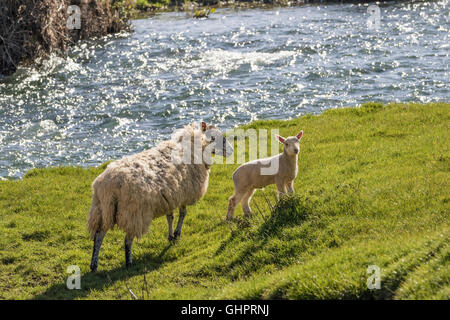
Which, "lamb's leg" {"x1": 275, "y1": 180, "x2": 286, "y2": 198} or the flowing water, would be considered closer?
"lamb's leg" {"x1": 275, "y1": 180, "x2": 286, "y2": 198}

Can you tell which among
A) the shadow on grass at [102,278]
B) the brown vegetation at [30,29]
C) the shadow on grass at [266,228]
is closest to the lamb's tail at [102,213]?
the shadow on grass at [102,278]

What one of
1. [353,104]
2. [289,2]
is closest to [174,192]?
[353,104]

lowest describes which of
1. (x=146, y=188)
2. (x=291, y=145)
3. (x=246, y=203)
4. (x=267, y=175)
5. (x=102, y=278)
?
(x=102, y=278)

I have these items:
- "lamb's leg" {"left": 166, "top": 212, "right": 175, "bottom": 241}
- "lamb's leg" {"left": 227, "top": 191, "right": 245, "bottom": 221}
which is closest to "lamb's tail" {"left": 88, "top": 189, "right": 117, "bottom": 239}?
"lamb's leg" {"left": 166, "top": 212, "right": 175, "bottom": 241}

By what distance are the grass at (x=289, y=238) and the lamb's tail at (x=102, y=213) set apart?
0.88 metres

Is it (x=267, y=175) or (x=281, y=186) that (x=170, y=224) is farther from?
(x=281, y=186)

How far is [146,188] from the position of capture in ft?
31.4

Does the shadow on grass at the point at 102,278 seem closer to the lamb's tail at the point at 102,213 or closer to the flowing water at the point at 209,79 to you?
the lamb's tail at the point at 102,213

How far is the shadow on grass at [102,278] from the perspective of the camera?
29.7ft

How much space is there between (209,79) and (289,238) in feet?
55.1

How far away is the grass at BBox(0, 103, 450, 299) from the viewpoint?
7.35 meters

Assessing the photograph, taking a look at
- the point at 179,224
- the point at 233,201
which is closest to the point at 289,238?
the point at 233,201

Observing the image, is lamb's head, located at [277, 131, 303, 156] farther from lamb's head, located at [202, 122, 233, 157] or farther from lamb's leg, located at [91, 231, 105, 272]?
lamb's leg, located at [91, 231, 105, 272]

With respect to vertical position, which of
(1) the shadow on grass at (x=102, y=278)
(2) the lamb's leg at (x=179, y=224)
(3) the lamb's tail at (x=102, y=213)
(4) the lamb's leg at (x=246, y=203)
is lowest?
(1) the shadow on grass at (x=102, y=278)
